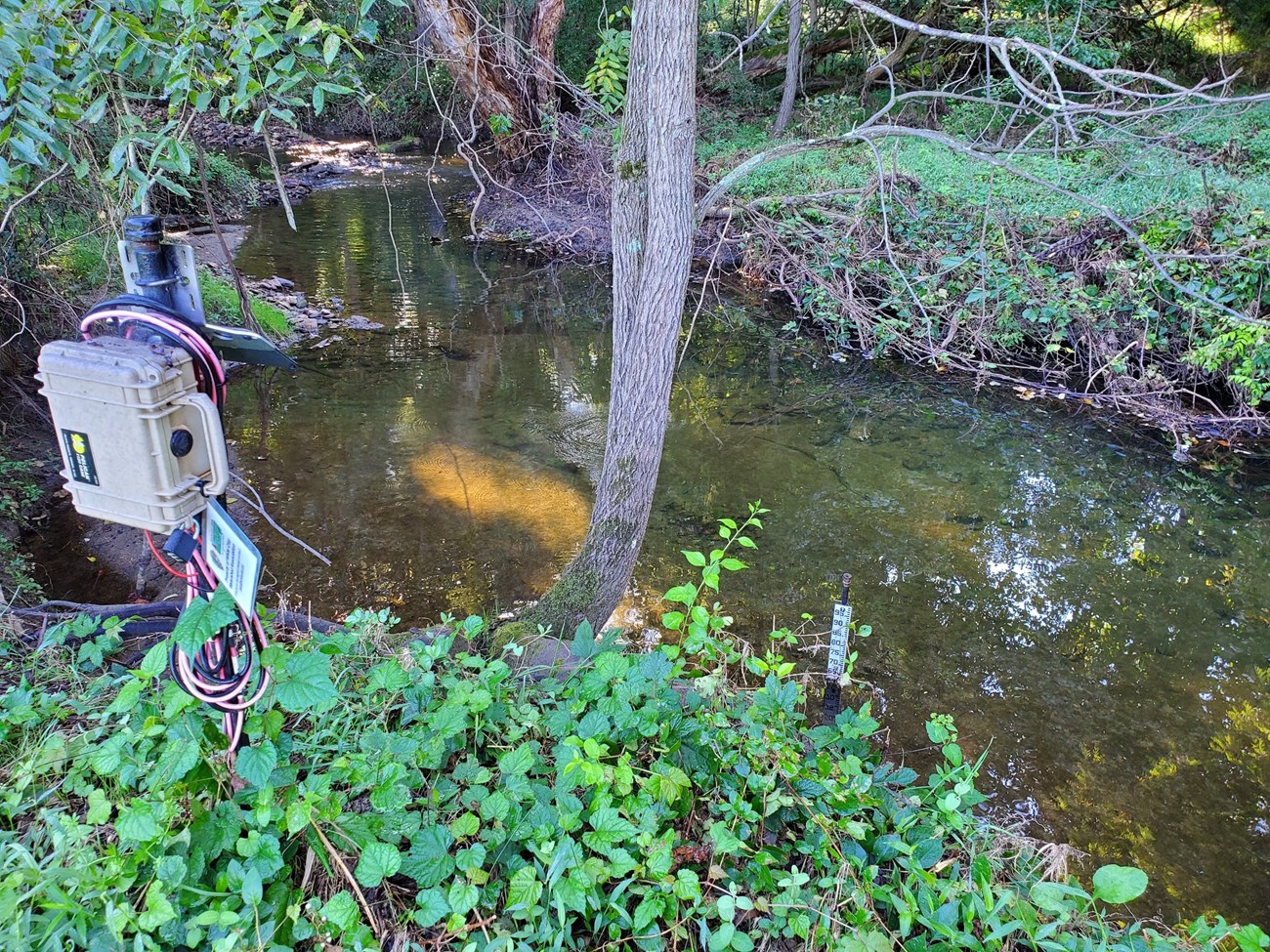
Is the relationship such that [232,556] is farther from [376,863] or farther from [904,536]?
[904,536]

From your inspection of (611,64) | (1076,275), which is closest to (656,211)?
(611,64)

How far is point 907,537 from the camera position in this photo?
509cm

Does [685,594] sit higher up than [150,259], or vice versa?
[150,259]

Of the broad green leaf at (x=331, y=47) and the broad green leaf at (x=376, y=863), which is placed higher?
the broad green leaf at (x=331, y=47)

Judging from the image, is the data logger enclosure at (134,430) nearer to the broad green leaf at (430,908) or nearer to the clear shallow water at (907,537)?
the broad green leaf at (430,908)

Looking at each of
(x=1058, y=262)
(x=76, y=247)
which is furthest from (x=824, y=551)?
(x=76, y=247)

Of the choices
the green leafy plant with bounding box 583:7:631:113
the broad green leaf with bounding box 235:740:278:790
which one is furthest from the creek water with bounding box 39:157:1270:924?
the broad green leaf with bounding box 235:740:278:790

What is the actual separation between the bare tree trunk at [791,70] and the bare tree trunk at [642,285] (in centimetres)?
897

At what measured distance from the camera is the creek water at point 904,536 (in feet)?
11.4

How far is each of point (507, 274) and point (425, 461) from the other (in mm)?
5567

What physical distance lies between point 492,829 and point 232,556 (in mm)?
837

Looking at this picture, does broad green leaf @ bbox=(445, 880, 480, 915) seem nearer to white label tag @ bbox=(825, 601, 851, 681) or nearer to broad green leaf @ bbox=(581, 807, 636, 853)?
broad green leaf @ bbox=(581, 807, 636, 853)

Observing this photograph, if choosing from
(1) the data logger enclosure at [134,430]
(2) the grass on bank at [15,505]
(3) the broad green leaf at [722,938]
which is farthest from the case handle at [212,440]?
(2) the grass on bank at [15,505]

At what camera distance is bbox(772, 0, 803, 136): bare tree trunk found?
10.8 m
